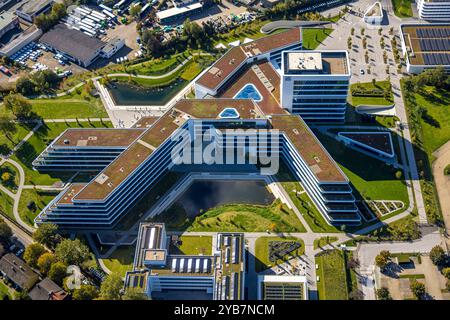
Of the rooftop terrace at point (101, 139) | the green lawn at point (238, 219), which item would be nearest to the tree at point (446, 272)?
the green lawn at point (238, 219)

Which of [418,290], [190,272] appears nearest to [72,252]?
[190,272]

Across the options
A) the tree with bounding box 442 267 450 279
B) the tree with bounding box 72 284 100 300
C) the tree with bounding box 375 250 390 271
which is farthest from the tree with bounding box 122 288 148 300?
the tree with bounding box 442 267 450 279

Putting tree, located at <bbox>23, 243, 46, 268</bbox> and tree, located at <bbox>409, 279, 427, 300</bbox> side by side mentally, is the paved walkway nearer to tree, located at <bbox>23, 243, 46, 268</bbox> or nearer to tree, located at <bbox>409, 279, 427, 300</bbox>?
tree, located at <bbox>409, 279, 427, 300</bbox>

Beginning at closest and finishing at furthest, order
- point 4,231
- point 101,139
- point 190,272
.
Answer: point 190,272
point 4,231
point 101,139

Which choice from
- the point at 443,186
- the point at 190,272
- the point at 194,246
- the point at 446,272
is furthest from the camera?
the point at 443,186

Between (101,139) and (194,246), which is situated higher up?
(101,139)

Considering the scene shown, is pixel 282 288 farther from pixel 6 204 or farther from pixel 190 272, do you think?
pixel 6 204

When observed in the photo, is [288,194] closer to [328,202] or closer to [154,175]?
[328,202]

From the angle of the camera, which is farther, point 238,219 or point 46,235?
point 238,219
